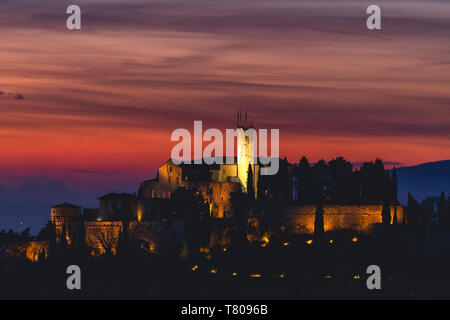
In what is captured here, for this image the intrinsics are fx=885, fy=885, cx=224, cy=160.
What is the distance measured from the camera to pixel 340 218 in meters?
113

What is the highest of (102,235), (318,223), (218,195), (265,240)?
(218,195)

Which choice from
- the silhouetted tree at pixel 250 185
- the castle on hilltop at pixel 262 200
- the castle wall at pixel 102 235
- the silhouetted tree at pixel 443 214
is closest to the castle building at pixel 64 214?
the castle on hilltop at pixel 262 200

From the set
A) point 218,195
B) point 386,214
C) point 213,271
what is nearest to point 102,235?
point 213,271

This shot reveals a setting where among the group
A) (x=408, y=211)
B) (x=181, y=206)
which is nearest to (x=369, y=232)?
(x=408, y=211)

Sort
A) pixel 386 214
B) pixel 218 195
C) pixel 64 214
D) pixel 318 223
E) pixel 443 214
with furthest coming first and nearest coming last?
pixel 443 214 → pixel 218 195 → pixel 64 214 → pixel 386 214 → pixel 318 223

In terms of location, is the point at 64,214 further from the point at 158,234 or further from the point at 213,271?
the point at 213,271

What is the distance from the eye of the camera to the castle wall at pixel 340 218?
11300cm

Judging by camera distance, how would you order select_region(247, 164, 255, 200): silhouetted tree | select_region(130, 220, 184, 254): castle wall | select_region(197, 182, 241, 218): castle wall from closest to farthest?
select_region(130, 220, 184, 254): castle wall
select_region(197, 182, 241, 218): castle wall
select_region(247, 164, 255, 200): silhouetted tree

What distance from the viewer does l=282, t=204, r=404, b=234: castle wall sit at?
11300 cm

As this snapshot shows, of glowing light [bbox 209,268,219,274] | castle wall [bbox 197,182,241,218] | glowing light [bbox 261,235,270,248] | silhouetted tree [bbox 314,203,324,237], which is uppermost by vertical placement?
castle wall [bbox 197,182,241,218]

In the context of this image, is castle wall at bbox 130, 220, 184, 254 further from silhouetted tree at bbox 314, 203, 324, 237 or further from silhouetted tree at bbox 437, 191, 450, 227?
silhouetted tree at bbox 437, 191, 450, 227

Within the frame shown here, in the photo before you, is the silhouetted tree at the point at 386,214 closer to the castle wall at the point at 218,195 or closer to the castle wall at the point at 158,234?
the castle wall at the point at 218,195

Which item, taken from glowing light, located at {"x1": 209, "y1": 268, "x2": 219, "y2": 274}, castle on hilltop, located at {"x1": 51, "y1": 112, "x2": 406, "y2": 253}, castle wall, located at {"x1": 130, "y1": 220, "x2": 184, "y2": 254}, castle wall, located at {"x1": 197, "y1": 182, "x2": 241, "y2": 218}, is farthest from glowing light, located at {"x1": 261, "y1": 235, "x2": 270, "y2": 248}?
castle wall, located at {"x1": 130, "y1": 220, "x2": 184, "y2": 254}
